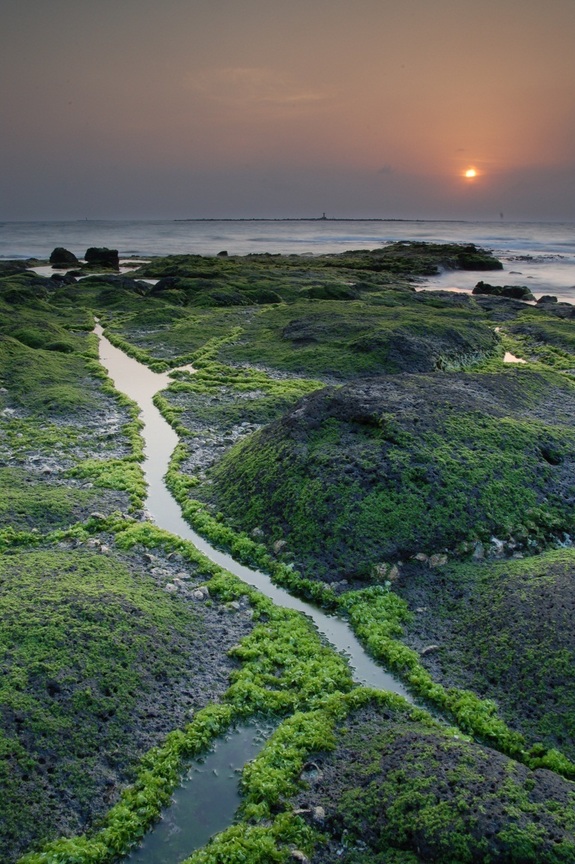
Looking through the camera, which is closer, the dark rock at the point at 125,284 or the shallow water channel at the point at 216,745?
the shallow water channel at the point at 216,745

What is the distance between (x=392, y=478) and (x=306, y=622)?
3.79 meters

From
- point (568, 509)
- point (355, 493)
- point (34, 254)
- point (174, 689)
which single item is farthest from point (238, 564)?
point (34, 254)

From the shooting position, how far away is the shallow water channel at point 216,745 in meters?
6.81

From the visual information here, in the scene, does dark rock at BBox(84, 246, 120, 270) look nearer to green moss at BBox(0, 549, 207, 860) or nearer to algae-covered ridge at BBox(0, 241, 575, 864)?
algae-covered ridge at BBox(0, 241, 575, 864)

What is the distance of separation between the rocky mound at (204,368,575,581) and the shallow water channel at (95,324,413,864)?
0.88 metres

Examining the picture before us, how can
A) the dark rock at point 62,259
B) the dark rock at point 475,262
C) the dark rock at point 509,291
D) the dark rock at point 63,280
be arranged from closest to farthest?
the dark rock at point 509,291 < the dark rock at point 63,280 < the dark rock at point 62,259 < the dark rock at point 475,262

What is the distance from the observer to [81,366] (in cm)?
2694

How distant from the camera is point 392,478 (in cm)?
1303

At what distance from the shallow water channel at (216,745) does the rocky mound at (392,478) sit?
0.88 m

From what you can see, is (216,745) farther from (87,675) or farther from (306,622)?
(306,622)

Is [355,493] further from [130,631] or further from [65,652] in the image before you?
[65,652]

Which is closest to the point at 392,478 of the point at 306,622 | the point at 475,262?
the point at 306,622

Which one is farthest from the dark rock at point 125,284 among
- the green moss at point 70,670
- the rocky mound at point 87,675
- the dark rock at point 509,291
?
the green moss at point 70,670

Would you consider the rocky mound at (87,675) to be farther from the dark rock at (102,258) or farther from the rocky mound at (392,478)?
the dark rock at (102,258)
